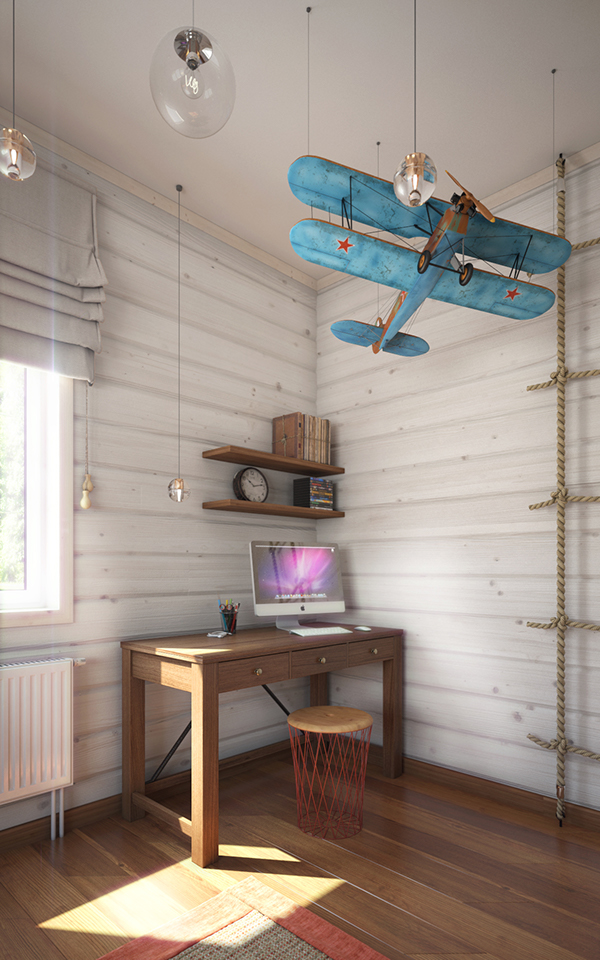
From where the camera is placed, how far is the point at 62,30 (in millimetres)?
1895

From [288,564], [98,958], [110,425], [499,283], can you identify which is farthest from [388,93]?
[98,958]

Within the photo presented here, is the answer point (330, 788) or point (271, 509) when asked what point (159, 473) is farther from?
point (330, 788)

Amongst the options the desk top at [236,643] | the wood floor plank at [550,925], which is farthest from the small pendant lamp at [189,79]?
the wood floor plank at [550,925]

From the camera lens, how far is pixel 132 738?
7.79 ft

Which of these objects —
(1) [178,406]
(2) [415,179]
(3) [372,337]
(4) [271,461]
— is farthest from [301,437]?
(2) [415,179]

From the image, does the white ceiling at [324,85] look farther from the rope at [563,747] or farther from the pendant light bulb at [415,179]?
the rope at [563,747]

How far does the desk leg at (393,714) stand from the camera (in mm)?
2828

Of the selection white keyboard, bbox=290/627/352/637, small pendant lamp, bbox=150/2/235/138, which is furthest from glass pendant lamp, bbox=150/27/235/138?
white keyboard, bbox=290/627/352/637

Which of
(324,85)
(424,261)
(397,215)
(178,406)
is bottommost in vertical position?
(178,406)

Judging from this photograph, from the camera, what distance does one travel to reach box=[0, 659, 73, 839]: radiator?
2.01 meters

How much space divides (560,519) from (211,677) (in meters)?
1.57

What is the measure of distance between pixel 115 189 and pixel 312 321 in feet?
4.73

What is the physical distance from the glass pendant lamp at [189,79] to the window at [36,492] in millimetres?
1440

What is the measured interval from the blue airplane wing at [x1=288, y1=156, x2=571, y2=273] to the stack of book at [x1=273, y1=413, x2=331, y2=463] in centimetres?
144
